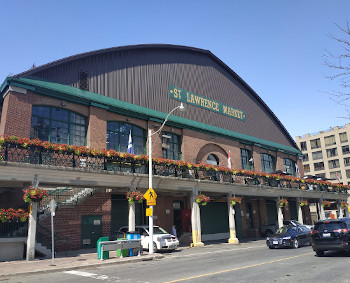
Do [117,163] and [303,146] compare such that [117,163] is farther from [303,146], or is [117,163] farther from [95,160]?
[303,146]

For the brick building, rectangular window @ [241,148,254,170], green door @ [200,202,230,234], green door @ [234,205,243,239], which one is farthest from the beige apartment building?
green door @ [200,202,230,234]

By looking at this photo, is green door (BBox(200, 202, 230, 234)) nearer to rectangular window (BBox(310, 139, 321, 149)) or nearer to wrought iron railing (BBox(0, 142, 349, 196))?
wrought iron railing (BBox(0, 142, 349, 196))

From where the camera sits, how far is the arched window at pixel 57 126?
814 inches

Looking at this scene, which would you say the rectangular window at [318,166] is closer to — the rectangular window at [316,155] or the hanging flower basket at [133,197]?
the rectangular window at [316,155]

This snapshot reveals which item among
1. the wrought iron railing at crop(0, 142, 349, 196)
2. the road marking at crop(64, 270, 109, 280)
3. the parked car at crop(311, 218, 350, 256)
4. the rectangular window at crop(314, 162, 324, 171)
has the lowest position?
the road marking at crop(64, 270, 109, 280)

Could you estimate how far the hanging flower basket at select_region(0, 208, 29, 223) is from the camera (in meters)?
15.2

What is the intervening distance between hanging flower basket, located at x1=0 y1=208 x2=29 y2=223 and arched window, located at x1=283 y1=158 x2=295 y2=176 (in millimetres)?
34829

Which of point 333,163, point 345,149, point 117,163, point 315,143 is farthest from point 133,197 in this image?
point 315,143

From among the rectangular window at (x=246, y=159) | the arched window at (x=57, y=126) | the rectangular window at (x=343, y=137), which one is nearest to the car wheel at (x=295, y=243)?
the arched window at (x=57, y=126)

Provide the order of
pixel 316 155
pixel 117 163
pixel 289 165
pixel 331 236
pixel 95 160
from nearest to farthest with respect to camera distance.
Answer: pixel 331 236 → pixel 117 163 → pixel 95 160 → pixel 289 165 → pixel 316 155

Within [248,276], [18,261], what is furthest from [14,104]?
[248,276]

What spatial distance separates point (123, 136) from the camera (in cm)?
2506

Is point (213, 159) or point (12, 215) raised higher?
point (213, 159)

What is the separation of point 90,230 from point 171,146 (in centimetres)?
1067
